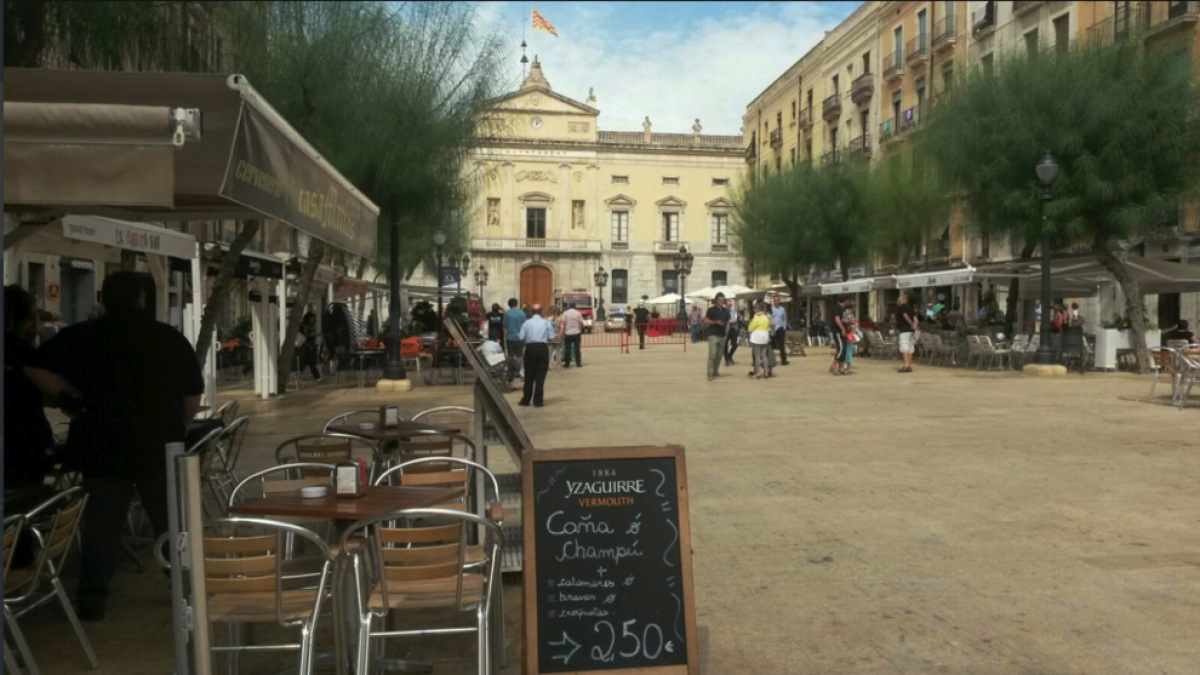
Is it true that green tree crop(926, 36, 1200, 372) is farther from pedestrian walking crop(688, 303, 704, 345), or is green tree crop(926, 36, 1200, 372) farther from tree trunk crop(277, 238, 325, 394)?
pedestrian walking crop(688, 303, 704, 345)

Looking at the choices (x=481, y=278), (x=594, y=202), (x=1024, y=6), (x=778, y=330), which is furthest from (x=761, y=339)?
(x=594, y=202)

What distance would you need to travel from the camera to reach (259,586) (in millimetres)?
3430

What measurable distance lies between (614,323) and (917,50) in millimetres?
19630

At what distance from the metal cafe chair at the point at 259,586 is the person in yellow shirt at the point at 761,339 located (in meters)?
15.4

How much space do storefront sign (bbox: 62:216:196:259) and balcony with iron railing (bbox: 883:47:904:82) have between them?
37.5 metres

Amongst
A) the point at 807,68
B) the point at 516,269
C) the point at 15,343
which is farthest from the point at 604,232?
the point at 15,343

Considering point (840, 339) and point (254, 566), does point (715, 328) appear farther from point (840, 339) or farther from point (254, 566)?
point (254, 566)

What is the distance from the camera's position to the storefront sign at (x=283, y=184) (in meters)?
3.61

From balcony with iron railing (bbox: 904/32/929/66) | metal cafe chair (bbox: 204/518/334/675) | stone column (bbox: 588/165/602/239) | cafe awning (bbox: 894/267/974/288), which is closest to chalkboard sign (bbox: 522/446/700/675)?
metal cafe chair (bbox: 204/518/334/675)

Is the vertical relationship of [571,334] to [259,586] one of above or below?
above

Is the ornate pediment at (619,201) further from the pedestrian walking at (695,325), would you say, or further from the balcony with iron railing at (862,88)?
the pedestrian walking at (695,325)

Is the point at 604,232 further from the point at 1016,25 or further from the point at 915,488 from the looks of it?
the point at 915,488

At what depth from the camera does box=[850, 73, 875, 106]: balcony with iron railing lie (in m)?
44.6

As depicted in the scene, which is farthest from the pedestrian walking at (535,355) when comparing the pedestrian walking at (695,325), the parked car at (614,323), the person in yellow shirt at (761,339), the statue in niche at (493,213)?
the statue in niche at (493,213)
